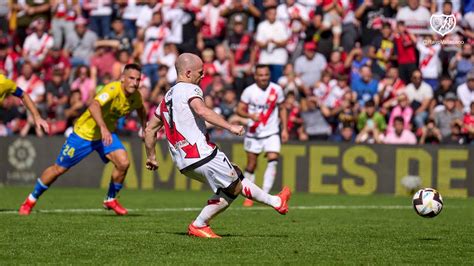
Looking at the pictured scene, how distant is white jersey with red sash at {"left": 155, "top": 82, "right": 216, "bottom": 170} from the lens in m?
11.8

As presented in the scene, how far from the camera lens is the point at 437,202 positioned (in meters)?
12.9

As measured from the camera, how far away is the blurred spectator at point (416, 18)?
85.6ft

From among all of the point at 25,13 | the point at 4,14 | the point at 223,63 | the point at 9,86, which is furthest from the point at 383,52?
the point at 9,86

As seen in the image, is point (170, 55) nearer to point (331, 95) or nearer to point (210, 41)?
point (210, 41)

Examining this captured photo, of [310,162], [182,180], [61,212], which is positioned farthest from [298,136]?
[61,212]

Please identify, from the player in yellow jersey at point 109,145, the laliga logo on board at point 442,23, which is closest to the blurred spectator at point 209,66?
the laliga logo on board at point 442,23

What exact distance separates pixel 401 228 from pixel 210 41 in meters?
15.1

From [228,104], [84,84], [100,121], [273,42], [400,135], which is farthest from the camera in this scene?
[84,84]

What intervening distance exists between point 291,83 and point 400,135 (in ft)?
10.9

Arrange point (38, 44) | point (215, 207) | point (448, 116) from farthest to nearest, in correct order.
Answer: point (38, 44), point (448, 116), point (215, 207)

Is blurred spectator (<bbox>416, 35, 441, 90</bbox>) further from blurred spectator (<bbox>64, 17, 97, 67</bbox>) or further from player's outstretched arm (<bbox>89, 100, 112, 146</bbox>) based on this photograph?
player's outstretched arm (<bbox>89, 100, 112, 146</bbox>)

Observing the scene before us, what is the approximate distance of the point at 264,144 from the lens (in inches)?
785

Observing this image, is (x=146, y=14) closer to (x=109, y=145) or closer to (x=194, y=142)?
(x=109, y=145)

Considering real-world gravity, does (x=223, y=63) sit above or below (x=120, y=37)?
below
